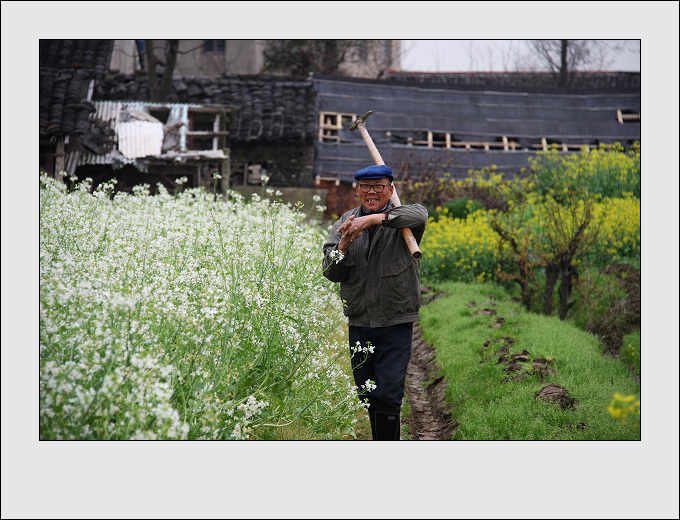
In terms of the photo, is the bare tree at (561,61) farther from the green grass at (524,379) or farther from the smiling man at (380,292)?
the smiling man at (380,292)

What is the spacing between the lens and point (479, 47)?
21.3ft

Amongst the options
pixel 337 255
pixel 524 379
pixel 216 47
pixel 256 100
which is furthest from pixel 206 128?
pixel 216 47

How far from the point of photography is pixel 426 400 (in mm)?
5633

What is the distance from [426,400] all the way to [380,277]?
1979mm

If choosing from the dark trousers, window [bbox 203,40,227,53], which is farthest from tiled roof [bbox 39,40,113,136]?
window [bbox 203,40,227,53]

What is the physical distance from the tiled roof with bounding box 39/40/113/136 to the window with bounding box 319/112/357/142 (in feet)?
31.0

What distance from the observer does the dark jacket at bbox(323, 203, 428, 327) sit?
13.4 ft

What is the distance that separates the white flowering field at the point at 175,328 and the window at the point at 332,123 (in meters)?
9.42

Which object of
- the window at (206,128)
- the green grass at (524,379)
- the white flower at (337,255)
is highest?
the window at (206,128)

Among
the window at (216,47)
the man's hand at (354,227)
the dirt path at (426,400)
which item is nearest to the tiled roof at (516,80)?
the dirt path at (426,400)

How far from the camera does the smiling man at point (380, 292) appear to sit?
407 cm

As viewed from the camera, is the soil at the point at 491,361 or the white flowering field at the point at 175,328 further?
the soil at the point at 491,361

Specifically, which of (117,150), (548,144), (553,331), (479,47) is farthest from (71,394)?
(548,144)

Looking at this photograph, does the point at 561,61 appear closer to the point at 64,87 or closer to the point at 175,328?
the point at 64,87
